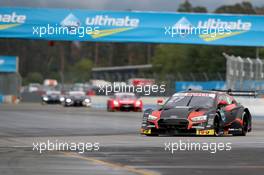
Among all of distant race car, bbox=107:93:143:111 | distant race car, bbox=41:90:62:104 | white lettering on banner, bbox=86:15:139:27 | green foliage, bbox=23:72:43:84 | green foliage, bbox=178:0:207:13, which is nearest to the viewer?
white lettering on banner, bbox=86:15:139:27

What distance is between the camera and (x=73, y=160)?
14.0m

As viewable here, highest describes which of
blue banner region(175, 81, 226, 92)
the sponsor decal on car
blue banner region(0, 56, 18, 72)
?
blue banner region(0, 56, 18, 72)

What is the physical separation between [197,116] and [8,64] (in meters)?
53.9

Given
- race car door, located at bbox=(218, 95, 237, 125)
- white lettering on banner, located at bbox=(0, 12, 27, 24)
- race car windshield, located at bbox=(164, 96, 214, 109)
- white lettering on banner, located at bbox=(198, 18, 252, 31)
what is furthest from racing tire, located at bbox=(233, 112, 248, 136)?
white lettering on banner, located at bbox=(0, 12, 27, 24)

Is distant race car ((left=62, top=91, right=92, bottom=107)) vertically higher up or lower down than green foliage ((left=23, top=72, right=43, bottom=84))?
lower down

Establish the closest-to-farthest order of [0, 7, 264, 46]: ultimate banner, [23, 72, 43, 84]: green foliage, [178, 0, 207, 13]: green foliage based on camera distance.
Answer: [0, 7, 264, 46]: ultimate banner < [23, 72, 43, 84]: green foliage < [178, 0, 207, 13]: green foliage

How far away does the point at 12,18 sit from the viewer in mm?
37406

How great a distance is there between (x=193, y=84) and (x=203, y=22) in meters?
27.6

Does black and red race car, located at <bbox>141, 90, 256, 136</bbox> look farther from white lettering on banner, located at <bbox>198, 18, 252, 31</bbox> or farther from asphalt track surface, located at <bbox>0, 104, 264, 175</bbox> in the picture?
white lettering on banner, located at <bbox>198, 18, 252, 31</bbox>

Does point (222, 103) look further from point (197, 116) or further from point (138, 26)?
point (138, 26)

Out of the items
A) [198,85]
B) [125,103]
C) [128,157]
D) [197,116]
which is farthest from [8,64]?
[128,157]

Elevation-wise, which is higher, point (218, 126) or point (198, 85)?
point (198, 85)

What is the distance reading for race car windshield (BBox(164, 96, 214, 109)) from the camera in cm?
2119

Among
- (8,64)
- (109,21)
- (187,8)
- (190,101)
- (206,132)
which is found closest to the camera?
(206,132)
